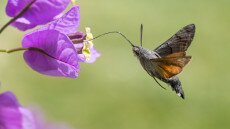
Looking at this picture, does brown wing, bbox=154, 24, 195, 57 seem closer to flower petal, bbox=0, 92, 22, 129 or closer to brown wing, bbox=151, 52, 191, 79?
brown wing, bbox=151, 52, 191, 79

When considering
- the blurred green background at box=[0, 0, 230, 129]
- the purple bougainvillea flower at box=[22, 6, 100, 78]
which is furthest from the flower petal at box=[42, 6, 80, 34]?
the blurred green background at box=[0, 0, 230, 129]

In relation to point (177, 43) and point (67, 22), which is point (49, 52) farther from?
point (177, 43)

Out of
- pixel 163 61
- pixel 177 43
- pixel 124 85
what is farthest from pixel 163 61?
pixel 124 85

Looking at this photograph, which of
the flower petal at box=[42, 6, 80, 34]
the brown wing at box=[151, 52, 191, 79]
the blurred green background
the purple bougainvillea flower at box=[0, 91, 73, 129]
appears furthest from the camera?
the blurred green background

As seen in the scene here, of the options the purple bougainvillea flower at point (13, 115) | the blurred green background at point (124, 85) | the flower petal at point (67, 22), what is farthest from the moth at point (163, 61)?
the blurred green background at point (124, 85)

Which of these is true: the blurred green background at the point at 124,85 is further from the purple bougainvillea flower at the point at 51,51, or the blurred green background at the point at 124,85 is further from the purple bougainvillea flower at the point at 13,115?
the purple bougainvillea flower at the point at 13,115

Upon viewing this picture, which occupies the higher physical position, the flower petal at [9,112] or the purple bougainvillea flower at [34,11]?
the purple bougainvillea flower at [34,11]
